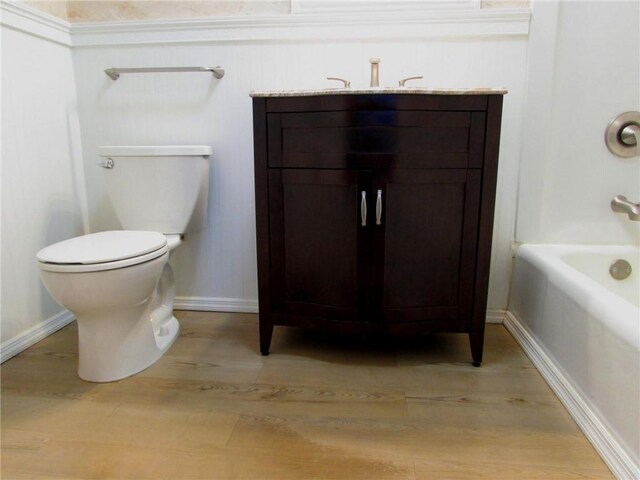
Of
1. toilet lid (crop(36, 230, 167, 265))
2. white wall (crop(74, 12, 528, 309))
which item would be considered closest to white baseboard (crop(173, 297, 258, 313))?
white wall (crop(74, 12, 528, 309))

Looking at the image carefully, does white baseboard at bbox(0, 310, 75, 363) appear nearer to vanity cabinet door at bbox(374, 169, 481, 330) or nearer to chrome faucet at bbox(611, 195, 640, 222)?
vanity cabinet door at bbox(374, 169, 481, 330)

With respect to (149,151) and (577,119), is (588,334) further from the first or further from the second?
(149,151)

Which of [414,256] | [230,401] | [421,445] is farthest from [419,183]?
[230,401]

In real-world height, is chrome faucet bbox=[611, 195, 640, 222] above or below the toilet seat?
above

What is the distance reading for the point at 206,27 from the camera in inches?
65.2

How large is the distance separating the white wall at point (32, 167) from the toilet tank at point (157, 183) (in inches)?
10.4

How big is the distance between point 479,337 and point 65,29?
2010 mm

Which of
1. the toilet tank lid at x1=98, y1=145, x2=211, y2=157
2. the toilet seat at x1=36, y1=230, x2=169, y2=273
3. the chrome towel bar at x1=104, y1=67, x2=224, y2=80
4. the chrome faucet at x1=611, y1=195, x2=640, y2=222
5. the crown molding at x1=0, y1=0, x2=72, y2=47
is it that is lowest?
the toilet seat at x1=36, y1=230, x2=169, y2=273

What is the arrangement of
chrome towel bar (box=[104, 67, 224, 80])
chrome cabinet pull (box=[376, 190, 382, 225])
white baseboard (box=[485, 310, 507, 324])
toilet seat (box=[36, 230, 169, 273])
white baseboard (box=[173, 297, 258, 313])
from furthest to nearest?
white baseboard (box=[173, 297, 258, 313]) → white baseboard (box=[485, 310, 507, 324]) → chrome towel bar (box=[104, 67, 224, 80]) → chrome cabinet pull (box=[376, 190, 382, 225]) → toilet seat (box=[36, 230, 169, 273])

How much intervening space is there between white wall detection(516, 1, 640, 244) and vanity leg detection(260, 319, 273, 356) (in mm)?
1056

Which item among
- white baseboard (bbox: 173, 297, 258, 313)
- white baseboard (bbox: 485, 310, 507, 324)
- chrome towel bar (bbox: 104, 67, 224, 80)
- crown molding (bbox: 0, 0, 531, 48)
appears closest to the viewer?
crown molding (bbox: 0, 0, 531, 48)

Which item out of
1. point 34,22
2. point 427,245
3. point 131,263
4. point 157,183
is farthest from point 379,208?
point 34,22

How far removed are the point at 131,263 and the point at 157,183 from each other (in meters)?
0.46

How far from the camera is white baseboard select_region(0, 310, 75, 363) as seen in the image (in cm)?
146
